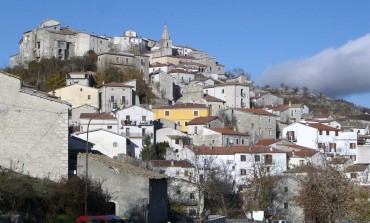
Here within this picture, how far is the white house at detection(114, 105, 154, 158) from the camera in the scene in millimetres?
80656

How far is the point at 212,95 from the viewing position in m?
109

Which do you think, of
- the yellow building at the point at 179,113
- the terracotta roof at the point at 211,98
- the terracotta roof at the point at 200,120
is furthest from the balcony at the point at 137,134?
the terracotta roof at the point at 211,98

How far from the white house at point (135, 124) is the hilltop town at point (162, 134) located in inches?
5.4

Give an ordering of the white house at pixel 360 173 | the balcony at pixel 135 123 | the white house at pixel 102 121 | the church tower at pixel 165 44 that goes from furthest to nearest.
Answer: the church tower at pixel 165 44
the balcony at pixel 135 123
the white house at pixel 102 121
the white house at pixel 360 173

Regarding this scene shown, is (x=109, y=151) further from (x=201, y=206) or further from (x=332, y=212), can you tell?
(x=332, y=212)

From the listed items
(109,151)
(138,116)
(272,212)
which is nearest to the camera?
(272,212)

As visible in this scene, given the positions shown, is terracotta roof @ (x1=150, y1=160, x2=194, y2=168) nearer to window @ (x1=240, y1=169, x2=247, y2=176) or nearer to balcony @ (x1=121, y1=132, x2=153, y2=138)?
window @ (x1=240, y1=169, x2=247, y2=176)

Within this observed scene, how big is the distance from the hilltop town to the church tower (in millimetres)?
1377

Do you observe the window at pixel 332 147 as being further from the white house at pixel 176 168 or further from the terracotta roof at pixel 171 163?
the white house at pixel 176 168

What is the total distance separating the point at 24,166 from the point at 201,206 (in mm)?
24378

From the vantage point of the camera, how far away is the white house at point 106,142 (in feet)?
216

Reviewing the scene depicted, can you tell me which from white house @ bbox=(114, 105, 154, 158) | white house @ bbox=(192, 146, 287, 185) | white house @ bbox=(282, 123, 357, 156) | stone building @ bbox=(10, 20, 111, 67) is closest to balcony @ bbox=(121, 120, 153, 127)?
white house @ bbox=(114, 105, 154, 158)

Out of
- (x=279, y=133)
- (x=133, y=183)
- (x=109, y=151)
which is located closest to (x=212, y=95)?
(x=279, y=133)

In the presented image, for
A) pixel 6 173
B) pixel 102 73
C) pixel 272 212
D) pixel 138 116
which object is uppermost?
pixel 102 73
